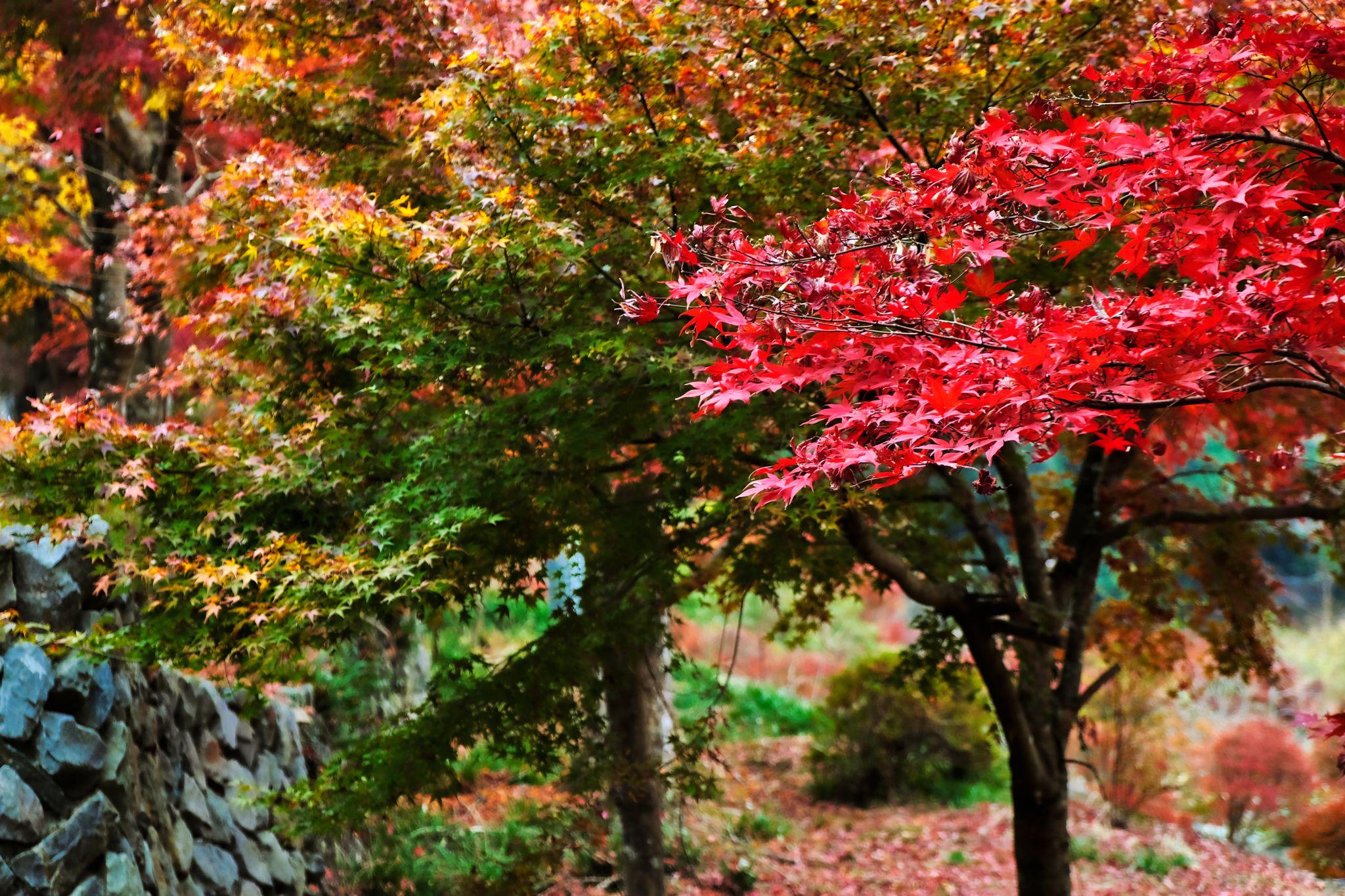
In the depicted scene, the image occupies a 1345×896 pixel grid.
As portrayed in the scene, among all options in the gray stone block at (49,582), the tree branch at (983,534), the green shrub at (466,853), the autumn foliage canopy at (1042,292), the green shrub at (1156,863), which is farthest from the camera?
the green shrub at (1156,863)

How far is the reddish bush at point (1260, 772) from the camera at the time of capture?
10883mm

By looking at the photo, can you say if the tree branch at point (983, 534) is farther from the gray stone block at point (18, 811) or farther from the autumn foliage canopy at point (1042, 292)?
the gray stone block at point (18, 811)

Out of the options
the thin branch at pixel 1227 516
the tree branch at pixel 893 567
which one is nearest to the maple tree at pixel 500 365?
the tree branch at pixel 893 567

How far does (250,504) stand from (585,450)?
4.43ft

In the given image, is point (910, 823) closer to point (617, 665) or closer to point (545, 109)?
point (617, 665)

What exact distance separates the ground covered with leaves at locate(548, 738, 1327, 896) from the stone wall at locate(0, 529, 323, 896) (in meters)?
2.68

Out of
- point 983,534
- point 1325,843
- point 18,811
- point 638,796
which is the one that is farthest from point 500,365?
point 1325,843

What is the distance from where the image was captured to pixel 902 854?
8938 millimetres

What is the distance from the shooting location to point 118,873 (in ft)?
14.4

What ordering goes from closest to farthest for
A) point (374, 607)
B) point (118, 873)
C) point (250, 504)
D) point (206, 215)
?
point (374, 607) < point (250, 504) < point (118, 873) < point (206, 215)

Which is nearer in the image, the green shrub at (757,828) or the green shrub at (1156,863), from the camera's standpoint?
the green shrub at (1156,863)

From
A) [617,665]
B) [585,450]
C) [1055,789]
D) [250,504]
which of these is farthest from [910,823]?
[250,504]

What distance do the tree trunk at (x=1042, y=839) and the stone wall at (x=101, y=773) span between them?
426 cm

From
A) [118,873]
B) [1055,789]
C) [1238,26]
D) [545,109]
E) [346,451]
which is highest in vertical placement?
[545,109]
